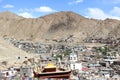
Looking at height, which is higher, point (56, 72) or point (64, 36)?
point (64, 36)

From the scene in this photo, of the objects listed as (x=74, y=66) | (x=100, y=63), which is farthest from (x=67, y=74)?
(x=100, y=63)

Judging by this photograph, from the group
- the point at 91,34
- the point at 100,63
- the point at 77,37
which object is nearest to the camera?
the point at 100,63

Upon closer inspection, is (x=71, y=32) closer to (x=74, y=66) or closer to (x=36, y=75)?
(x=74, y=66)

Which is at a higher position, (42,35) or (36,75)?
(42,35)

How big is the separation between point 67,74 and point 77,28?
568 ft

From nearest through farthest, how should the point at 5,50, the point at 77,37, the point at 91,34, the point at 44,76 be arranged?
1. the point at 44,76
2. the point at 5,50
3. the point at 77,37
4. the point at 91,34

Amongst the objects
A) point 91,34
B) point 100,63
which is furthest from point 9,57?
point 91,34

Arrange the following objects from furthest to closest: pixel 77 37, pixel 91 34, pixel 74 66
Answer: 1. pixel 91 34
2. pixel 77 37
3. pixel 74 66

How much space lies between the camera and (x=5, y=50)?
92.3 meters

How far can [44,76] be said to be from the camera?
74.3ft

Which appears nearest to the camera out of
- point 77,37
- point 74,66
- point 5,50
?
point 74,66

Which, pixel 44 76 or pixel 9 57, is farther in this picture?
pixel 9 57

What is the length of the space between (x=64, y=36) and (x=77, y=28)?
1355 centimetres

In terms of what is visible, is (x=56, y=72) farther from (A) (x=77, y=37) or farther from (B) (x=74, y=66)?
(A) (x=77, y=37)
